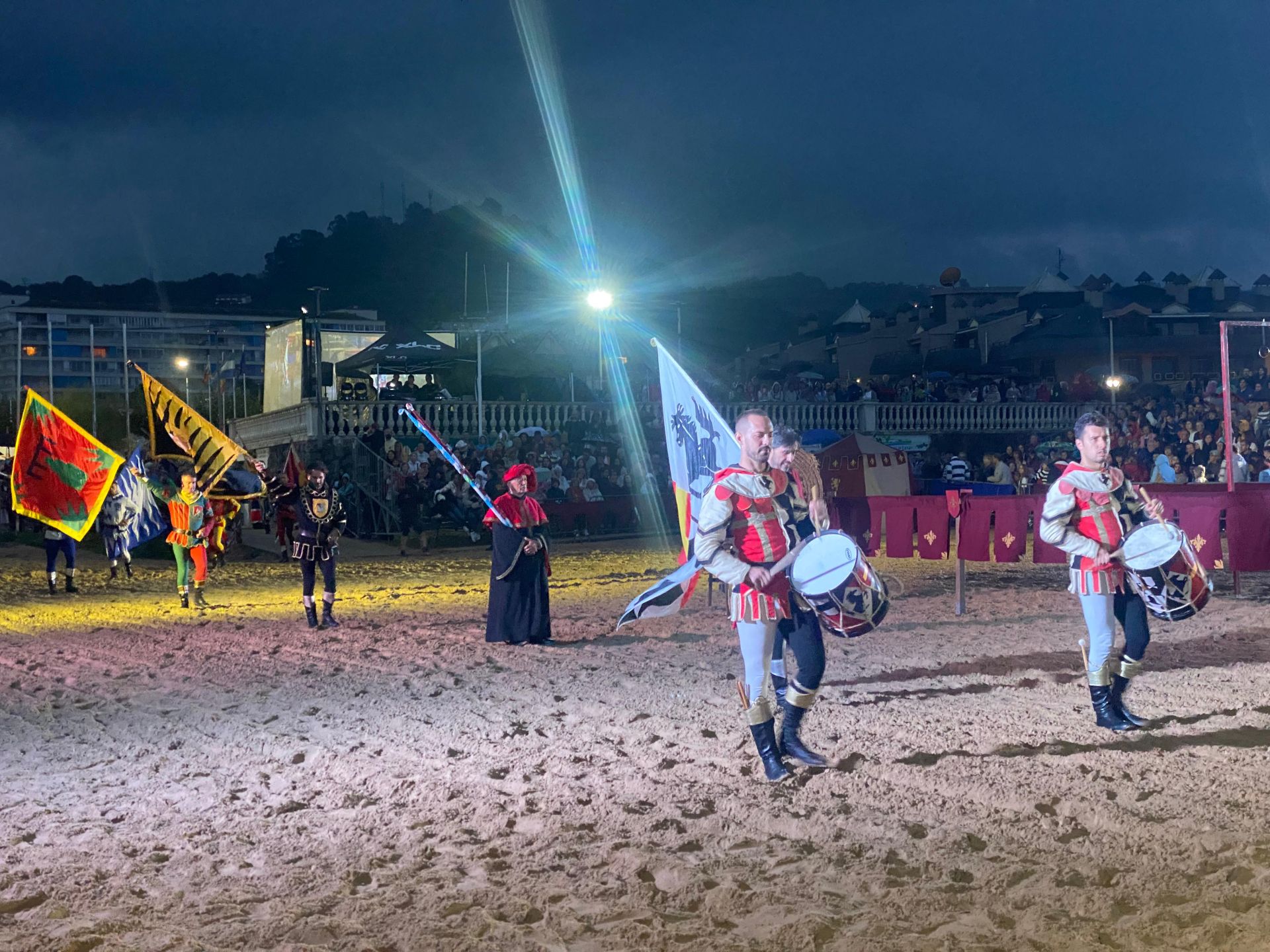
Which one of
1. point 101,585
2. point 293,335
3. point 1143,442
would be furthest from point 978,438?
point 101,585

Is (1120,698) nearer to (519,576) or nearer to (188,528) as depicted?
(519,576)

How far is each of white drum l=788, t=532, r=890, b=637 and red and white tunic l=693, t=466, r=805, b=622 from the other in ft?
0.40

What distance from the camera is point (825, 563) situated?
224 inches

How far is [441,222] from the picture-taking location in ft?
345

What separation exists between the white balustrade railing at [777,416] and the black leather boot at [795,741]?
2178 centimetres

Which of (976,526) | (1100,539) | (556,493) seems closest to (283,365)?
(556,493)

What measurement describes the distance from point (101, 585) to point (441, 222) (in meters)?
92.0

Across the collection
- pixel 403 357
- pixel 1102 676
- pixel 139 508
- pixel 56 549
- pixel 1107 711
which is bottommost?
pixel 1107 711

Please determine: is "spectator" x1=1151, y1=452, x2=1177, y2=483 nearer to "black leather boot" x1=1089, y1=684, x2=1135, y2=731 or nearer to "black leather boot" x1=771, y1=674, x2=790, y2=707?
"black leather boot" x1=1089, y1=684, x2=1135, y2=731

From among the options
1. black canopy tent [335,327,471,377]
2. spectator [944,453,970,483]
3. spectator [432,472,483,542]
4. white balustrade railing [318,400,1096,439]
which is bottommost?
spectator [432,472,483,542]

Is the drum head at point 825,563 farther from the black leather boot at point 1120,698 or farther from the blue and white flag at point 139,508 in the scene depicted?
the blue and white flag at point 139,508

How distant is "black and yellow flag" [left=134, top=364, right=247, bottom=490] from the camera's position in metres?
12.9

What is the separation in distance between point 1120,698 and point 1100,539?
41.5 inches

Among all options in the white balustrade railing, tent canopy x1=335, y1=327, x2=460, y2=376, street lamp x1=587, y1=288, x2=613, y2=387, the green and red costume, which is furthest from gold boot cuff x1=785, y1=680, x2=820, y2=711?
tent canopy x1=335, y1=327, x2=460, y2=376
